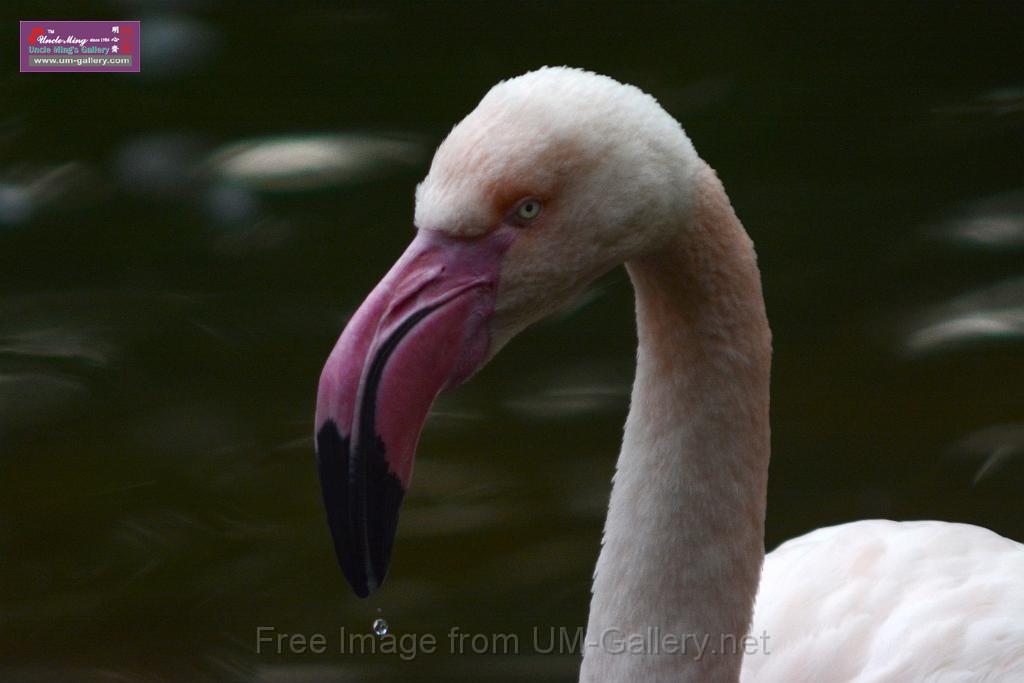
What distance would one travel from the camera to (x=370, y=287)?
5.26 m

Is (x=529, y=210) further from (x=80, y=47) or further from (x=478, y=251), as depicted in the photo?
(x=80, y=47)

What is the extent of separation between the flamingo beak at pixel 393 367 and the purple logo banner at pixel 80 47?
440cm

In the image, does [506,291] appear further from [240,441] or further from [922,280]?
[922,280]

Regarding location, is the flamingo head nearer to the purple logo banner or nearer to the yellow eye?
the yellow eye

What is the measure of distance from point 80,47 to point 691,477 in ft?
15.2

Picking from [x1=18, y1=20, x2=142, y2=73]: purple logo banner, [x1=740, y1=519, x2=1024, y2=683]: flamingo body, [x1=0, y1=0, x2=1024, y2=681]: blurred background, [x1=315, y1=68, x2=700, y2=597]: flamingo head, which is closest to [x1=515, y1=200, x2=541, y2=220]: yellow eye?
[x1=315, y1=68, x2=700, y2=597]: flamingo head

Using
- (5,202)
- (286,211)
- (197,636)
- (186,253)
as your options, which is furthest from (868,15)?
(197,636)

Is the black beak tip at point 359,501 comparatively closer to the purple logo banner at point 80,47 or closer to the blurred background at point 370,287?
the blurred background at point 370,287

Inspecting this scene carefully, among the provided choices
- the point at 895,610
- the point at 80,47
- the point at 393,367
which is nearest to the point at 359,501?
the point at 393,367

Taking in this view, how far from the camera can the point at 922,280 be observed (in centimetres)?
539

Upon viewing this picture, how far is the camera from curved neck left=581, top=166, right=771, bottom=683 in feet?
8.09

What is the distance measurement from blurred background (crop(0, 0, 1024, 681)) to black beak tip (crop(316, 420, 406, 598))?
1882mm

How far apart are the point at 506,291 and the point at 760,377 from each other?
1.84ft

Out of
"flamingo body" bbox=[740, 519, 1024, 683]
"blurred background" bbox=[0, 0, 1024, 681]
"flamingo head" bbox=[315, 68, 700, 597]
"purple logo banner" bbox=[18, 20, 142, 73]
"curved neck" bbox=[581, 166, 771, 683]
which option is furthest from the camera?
"purple logo banner" bbox=[18, 20, 142, 73]
